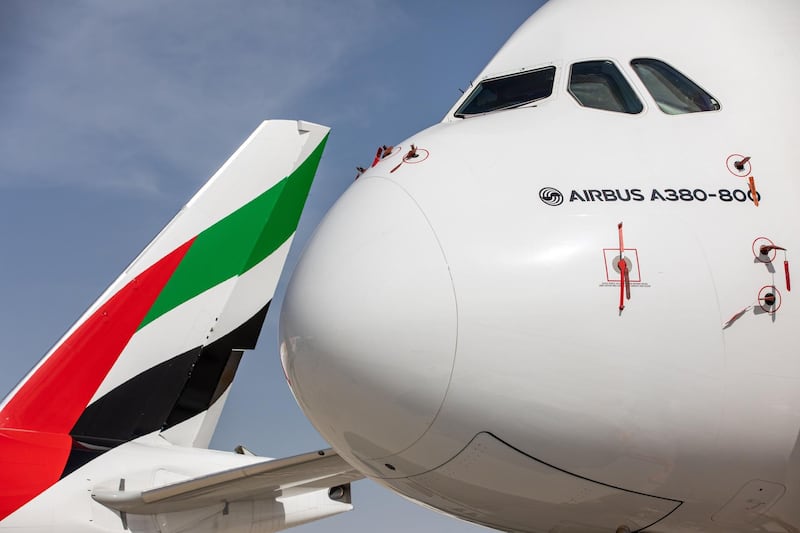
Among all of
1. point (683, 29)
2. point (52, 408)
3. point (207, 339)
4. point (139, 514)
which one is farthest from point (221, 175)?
point (683, 29)

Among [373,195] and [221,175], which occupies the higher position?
[221,175]

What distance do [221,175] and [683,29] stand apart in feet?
25.4

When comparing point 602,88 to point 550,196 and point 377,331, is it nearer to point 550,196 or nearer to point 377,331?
point 550,196

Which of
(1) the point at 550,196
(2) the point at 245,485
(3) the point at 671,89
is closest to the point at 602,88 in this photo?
(3) the point at 671,89

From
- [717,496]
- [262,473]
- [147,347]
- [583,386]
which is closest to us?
[583,386]

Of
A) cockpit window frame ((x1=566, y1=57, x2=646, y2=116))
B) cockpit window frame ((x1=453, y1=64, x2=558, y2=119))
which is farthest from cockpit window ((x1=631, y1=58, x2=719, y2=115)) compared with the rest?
cockpit window frame ((x1=453, y1=64, x2=558, y2=119))

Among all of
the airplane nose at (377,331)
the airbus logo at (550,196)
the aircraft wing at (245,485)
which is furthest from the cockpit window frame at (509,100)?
the aircraft wing at (245,485)

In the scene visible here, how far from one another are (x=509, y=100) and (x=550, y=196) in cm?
122

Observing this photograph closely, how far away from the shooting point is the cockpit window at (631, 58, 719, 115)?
525 centimetres

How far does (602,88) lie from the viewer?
17.9 feet

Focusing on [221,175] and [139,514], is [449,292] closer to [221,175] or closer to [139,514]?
[139,514]

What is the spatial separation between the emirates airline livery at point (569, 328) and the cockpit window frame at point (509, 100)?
1.83 feet

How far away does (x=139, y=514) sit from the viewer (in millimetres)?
9703

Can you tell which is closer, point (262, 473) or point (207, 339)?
point (262, 473)
